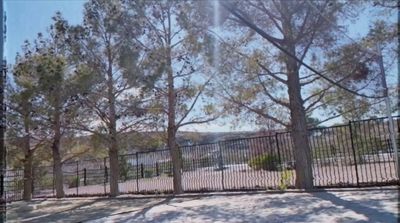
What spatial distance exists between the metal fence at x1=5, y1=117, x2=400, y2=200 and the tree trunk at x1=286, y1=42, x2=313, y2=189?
0.42m

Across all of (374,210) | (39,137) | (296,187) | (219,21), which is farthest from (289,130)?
(39,137)

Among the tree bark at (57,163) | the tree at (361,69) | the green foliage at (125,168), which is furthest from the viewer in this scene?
the green foliage at (125,168)

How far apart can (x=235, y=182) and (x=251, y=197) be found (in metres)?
2.84

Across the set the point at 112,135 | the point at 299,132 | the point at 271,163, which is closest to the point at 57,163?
the point at 112,135

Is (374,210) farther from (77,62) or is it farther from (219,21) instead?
(77,62)

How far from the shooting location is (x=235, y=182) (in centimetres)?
1433

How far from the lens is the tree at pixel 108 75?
1308 centimetres

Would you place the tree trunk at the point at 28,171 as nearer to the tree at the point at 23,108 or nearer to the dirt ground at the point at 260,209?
the tree at the point at 23,108

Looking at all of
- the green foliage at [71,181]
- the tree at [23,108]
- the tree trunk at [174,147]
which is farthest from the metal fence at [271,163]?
the green foliage at [71,181]

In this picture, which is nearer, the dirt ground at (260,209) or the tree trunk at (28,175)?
the dirt ground at (260,209)

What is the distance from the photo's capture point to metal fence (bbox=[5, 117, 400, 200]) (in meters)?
11.4

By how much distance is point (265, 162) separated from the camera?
47.2ft

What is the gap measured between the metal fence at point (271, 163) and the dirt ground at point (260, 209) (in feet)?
3.65

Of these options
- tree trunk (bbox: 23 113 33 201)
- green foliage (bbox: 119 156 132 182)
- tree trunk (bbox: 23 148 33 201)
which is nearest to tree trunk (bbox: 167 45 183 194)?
green foliage (bbox: 119 156 132 182)
